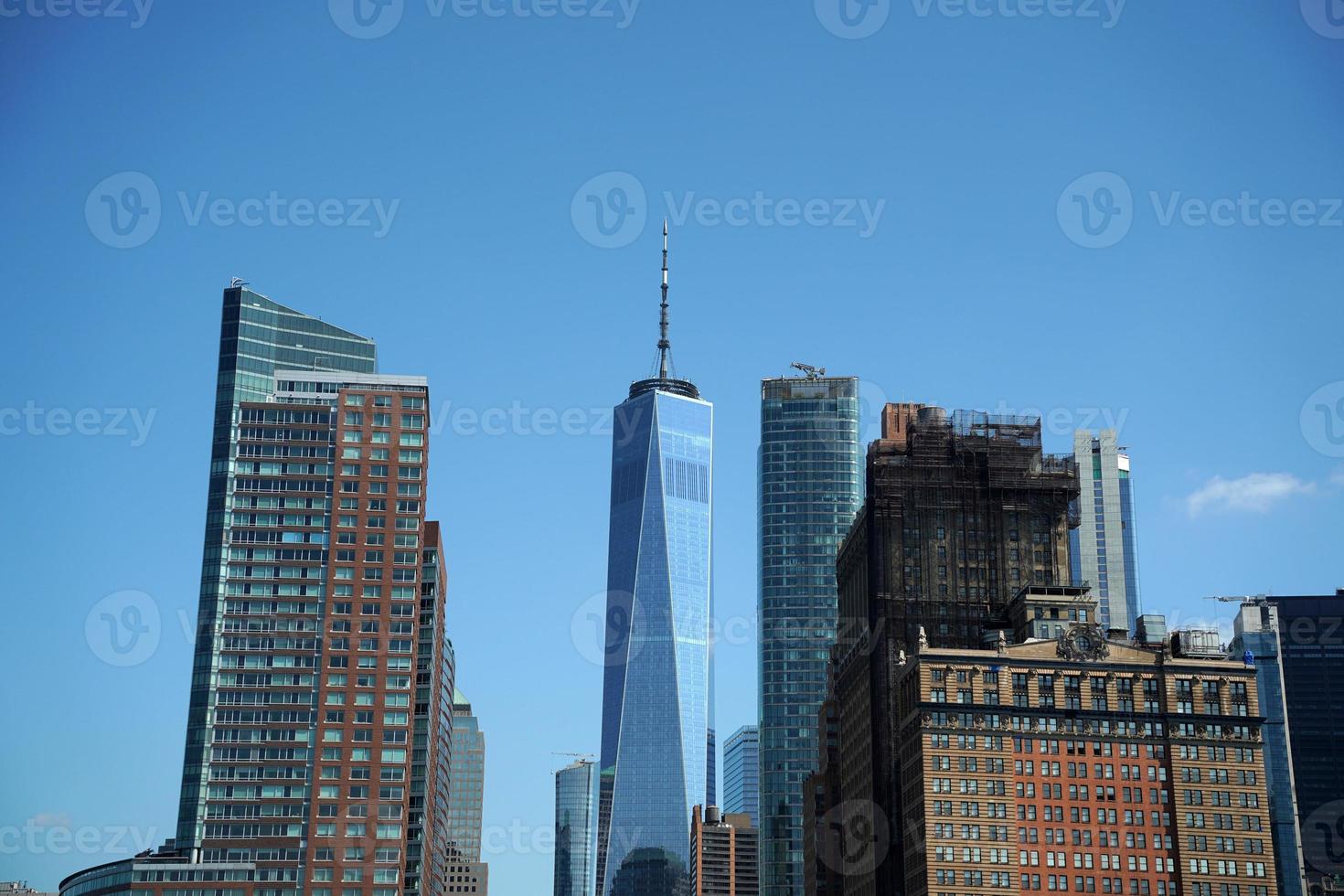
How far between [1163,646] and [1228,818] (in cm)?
2063

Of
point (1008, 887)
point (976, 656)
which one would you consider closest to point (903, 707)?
point (976, 656)

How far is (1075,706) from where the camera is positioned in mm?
191250

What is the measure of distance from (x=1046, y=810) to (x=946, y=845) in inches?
468

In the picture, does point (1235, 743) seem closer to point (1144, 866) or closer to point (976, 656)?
point (1144, 866)

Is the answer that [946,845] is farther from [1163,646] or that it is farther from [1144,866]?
[1163,646]

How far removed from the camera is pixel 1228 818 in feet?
614

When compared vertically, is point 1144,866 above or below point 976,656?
below

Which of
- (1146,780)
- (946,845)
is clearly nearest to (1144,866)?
(1146,780)

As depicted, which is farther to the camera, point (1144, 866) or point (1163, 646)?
point (1163, 646)

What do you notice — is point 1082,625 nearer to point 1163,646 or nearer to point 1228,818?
point 1163,646

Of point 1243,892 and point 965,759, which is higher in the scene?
point 965,759

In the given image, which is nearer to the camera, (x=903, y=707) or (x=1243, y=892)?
(x=1243, y=892)

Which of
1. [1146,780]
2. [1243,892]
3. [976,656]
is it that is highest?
[976,656]

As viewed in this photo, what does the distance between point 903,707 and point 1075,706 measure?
19211mm
